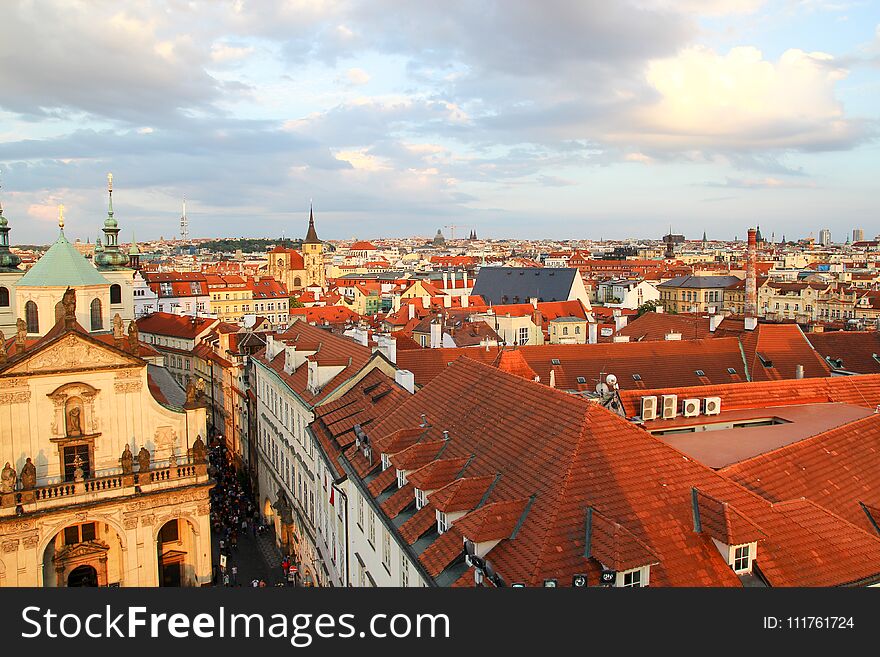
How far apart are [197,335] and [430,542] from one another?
2230 inches

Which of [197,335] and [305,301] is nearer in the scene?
[197,335]

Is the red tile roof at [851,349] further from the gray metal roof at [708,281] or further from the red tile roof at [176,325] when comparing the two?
the gray metal roof at [708,281]

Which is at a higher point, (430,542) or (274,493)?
(430,542)

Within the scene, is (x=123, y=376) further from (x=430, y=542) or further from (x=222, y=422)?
(x=222, y=422)

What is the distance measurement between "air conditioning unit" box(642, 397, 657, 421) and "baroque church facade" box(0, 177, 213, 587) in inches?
731

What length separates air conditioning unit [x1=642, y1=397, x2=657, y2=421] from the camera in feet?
97.8

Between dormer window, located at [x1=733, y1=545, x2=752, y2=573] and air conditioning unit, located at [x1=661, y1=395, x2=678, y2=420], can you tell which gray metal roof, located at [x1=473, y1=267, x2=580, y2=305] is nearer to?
air conditioning unit, located at [x1=661, y1=395, x2=678, y2=420]

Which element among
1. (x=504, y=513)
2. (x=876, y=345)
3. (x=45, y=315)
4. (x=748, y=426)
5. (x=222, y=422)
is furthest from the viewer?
(x=222, y=422)

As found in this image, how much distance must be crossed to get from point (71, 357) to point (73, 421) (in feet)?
8.54

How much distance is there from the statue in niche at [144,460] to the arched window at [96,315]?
12.2m

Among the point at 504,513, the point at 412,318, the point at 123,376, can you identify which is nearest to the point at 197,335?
the point at 412,318

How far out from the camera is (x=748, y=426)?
2933 cm

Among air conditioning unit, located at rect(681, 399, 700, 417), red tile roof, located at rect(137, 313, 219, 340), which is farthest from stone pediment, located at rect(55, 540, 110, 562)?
red tile roof, located at rect(137, 313, 219, 340)

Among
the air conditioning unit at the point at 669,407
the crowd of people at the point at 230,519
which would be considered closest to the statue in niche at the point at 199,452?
the crowd of people at the point at 230,519
